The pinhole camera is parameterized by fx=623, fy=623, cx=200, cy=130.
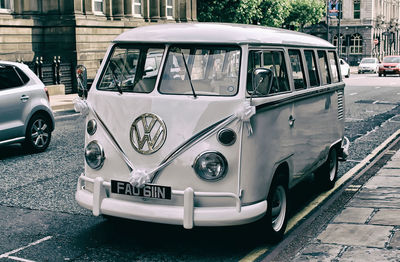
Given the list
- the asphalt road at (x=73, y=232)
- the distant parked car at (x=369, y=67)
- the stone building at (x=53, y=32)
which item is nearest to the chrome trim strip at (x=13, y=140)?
the asphalt road at (x=73, y=232)

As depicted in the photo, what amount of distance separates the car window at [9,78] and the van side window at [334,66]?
568cm

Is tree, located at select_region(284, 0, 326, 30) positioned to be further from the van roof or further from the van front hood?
the van front hood

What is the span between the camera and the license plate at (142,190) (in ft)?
17.5

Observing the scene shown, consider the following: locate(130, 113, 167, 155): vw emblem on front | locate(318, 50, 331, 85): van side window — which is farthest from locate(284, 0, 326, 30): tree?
locate(130, 113, 167, 155): vw emblem on front

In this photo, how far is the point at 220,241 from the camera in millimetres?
5973

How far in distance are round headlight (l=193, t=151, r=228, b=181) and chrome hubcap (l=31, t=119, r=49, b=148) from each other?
672 cm

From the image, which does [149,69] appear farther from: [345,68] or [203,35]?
[345,68]

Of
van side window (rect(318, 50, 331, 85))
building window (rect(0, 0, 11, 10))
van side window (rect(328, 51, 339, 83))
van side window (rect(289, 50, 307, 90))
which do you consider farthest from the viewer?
building window (rect(0, 0, 11, 10))

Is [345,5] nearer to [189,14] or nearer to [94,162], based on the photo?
[189,14]

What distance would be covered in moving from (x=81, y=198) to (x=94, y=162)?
1.20 feet

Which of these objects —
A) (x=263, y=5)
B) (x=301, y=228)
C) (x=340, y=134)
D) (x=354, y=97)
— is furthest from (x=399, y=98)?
(x=263, y=5)

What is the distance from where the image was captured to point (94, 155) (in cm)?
570

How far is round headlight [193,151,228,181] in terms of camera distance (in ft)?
17.2

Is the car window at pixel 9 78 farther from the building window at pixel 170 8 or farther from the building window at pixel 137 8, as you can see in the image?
the building window at pixel 170 8
